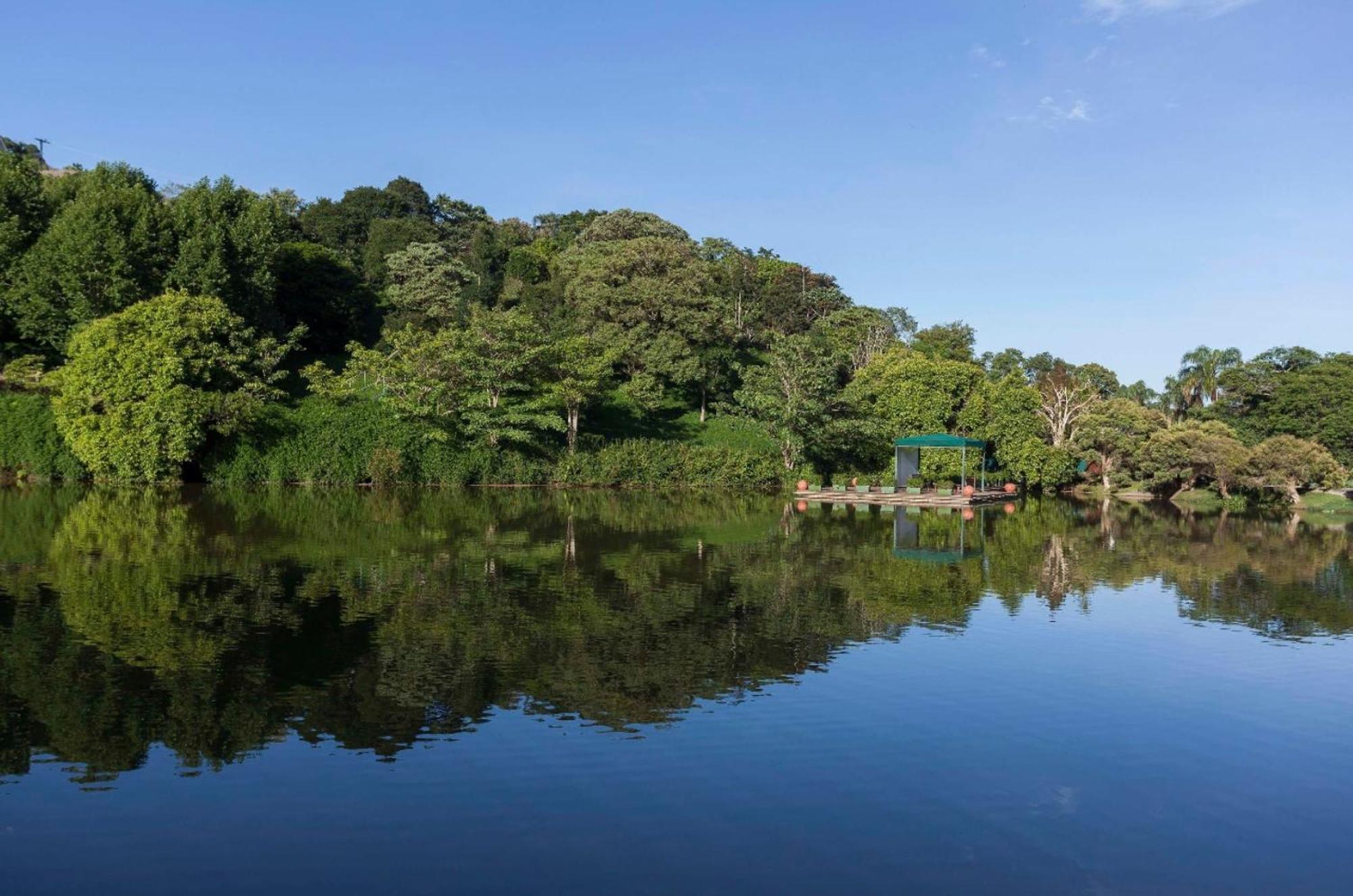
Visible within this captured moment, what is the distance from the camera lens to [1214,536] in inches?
1035

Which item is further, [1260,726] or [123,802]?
[1260,726]

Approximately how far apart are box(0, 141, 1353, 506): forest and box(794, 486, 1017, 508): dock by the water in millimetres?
2870

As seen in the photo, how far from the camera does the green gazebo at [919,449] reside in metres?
35.8

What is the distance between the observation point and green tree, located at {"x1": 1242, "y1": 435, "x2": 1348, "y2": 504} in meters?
39.5

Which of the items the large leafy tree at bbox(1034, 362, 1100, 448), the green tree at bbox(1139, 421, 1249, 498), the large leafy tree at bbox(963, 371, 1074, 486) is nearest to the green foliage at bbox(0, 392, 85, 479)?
the large leafy tree at bbox(963, 371, 1074, 486)

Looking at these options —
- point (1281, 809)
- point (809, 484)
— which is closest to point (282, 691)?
point (1281, 809)

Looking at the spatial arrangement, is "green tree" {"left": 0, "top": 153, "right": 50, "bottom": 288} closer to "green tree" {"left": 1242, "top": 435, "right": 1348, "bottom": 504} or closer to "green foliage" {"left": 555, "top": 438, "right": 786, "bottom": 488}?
"green foliage" {"left": 555, "top": 438, "right": 786, "bottom": 488}

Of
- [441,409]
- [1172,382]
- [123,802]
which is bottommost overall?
[123,802]

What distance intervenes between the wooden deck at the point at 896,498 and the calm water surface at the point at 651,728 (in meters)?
17.5

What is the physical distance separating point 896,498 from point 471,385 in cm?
1702

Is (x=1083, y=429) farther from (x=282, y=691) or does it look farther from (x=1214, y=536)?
(x=282, y=691)

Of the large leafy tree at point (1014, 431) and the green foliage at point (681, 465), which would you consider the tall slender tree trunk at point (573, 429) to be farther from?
the large leafy tree at point (1014, 431)

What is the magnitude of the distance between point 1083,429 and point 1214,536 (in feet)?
60.7

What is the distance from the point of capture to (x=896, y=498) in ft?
116
